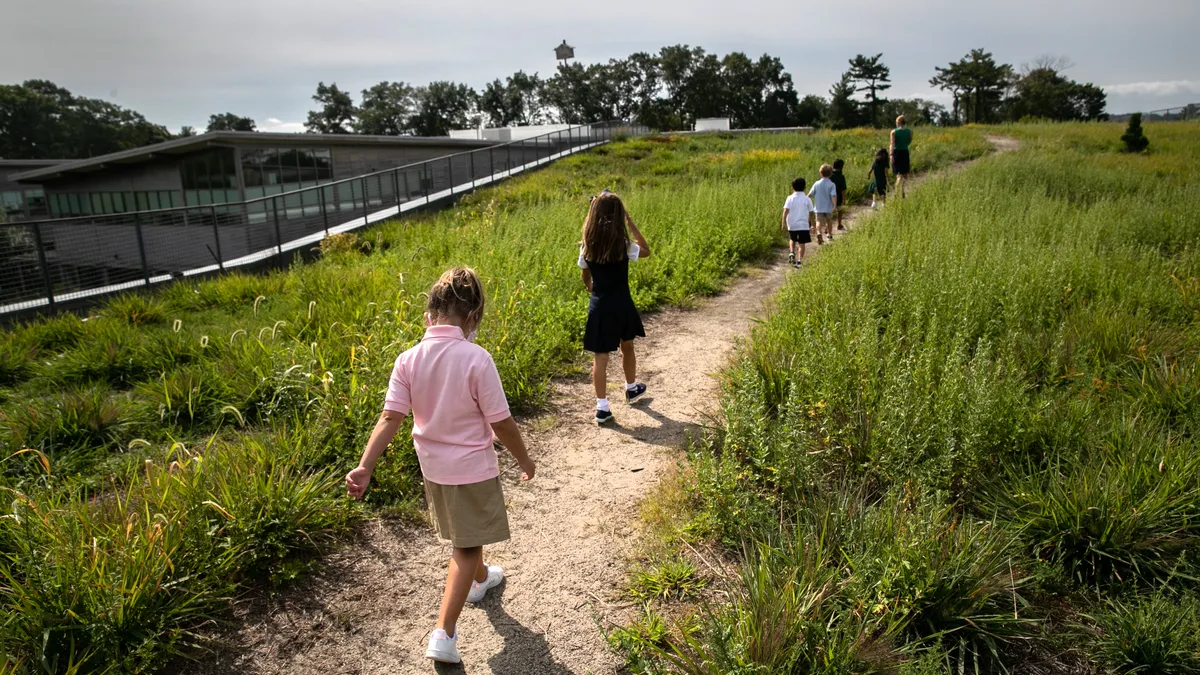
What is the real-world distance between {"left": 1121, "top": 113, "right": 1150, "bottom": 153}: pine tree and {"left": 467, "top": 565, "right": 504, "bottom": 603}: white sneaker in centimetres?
2842

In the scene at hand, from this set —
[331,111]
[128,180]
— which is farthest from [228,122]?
[128,180]

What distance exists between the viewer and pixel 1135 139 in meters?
23.9

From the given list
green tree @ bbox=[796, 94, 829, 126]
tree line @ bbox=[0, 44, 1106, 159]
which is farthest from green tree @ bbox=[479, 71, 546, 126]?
green tree @ bbox=[796, 94, 829, 126]

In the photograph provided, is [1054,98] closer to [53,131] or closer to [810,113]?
[810,113]

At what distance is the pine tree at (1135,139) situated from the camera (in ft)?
77.7

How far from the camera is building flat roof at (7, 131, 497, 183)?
2542cm

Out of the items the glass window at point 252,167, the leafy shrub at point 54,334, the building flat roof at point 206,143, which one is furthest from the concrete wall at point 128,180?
the leafy shrub at point 54,334

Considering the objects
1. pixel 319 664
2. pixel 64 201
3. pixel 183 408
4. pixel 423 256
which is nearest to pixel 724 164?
pixel 423 256

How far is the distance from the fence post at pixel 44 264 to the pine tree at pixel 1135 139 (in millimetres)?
30369

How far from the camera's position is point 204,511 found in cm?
346

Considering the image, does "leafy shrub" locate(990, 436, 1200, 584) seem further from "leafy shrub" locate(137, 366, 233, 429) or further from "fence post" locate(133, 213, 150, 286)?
"fence post" locate(133, 213, 150, 286)

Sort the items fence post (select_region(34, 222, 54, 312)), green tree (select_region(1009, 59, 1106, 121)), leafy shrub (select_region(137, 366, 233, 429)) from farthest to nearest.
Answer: green tree (select_region(1009, 59, 1106, 121))
fence post (select_region(34, 222, 54, 312))
leafy shrub (select_region(137, 366, 233, 429))

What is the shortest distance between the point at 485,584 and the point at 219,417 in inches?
118

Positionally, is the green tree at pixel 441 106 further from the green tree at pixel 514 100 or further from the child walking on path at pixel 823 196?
the child walking on path at pixel 823 196
